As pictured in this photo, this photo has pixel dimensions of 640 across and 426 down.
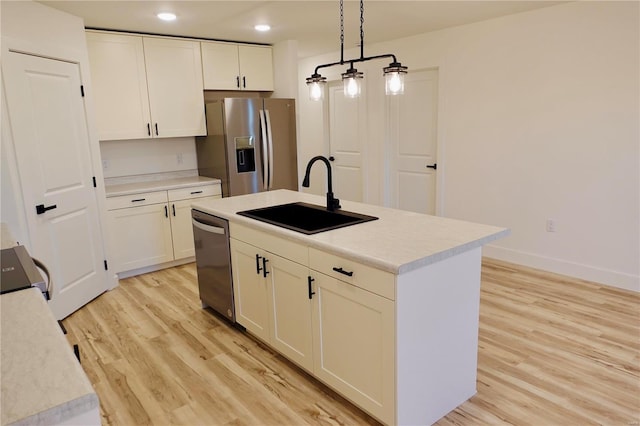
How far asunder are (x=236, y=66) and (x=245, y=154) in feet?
3.39

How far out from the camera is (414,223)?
2.37 meters

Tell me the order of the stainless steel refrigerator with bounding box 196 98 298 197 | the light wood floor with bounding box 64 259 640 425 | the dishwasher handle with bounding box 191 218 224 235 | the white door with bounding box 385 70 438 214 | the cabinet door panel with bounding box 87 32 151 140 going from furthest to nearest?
the white door with bounding box 385 70 438 214 < the stainless steel refrigerator with bounding box 196 98 298 197 < the cabinet door panel with bounding box 87 32 151 140 < the dishwasher handle with bounding box 191 218 224 235 < the light wood floor with bounding box 64 259 640 425

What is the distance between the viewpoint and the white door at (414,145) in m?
4.91

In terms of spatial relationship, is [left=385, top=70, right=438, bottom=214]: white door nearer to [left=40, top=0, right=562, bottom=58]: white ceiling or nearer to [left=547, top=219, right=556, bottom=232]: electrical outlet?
[left=40, top=0, right=562, bottom=58]: white ceiling

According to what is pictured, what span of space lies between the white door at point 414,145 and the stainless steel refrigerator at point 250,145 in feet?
4.34

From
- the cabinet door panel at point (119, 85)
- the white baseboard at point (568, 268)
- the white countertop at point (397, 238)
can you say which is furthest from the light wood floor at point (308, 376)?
the cabinet door panel at point (119, 85)

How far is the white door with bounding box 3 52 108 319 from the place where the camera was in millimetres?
2977

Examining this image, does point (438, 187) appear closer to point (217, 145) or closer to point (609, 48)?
→ point (609, 48)

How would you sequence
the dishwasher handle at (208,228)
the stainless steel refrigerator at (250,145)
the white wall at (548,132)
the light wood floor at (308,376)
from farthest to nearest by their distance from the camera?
the stainless steel refrigerator at (250,145) → the white wall at (548,132) → the dishwasher handle at (208,228) → the light wood floor at (308,376)

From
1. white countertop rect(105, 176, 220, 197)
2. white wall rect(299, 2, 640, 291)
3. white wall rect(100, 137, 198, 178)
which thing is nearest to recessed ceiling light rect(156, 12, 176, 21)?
white wall rect(100, 137, 198, 178)

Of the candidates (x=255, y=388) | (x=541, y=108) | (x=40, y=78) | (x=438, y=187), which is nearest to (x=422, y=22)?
(x=541, y=108)

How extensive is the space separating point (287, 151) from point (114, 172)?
1.81m

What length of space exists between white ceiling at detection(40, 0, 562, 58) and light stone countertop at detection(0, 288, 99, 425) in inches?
112

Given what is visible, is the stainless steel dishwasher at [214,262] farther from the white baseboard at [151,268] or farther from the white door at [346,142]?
the white door at [346,142]
